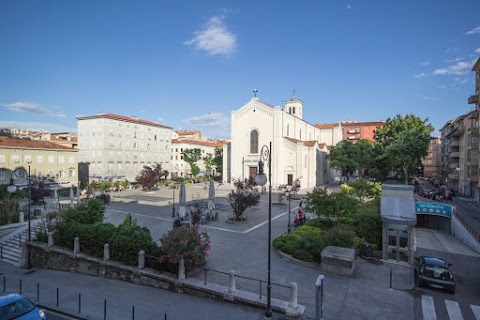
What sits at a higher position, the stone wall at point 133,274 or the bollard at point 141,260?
the bollard at point 141,260

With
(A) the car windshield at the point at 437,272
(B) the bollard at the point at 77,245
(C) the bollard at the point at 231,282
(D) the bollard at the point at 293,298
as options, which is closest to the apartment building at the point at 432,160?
(A) the car windshield at the point at 437,272

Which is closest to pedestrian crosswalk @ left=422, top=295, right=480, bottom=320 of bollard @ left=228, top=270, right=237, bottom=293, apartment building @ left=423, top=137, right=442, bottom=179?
bollard @ left=228, top=270, right=237, bottom=293

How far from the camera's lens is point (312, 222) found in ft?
62.1

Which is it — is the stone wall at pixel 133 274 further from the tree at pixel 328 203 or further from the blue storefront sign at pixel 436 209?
the blue storefront sign at pixel 436 209

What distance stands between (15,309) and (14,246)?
13.5m

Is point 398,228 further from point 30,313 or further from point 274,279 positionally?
point 30,313

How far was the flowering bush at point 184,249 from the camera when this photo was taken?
1117 centimetres

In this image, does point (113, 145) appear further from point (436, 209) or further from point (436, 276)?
point (436, 276)

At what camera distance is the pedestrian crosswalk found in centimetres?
902

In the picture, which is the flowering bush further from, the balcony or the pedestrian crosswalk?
the balcony

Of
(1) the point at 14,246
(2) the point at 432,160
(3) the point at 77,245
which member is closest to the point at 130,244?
(3) the point at 77,245

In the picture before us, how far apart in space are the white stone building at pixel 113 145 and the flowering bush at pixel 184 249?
160 ft

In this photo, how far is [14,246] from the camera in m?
18.6

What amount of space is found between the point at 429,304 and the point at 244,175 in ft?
139
